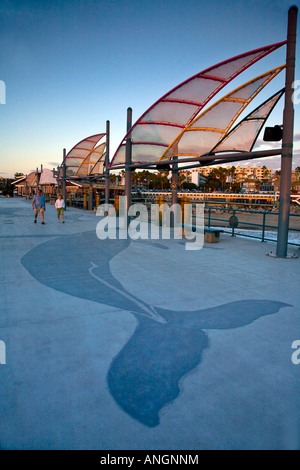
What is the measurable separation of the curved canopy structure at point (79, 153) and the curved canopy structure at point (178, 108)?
36.4ft

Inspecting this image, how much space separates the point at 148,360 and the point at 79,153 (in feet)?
87.7

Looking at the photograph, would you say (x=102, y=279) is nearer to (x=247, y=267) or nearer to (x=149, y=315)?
(x=149, y=315)

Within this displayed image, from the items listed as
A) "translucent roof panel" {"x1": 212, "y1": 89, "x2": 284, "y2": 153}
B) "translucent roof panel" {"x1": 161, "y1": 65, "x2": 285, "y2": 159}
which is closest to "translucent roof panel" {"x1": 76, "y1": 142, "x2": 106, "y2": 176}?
"translucent roof panel" {"x1": 161, "y1": 65, "x2": 285, "y2": 159}

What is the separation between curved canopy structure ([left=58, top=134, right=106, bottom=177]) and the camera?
86.4 feet

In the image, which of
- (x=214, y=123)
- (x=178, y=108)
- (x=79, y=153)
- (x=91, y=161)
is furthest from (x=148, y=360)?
(x=79, y=153)

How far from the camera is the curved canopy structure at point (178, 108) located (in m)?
11.7

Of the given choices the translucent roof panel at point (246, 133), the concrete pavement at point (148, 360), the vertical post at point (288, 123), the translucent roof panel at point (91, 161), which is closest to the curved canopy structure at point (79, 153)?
the translucent roof panel at point (91, 161)

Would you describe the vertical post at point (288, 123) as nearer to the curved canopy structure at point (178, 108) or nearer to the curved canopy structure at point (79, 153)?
the curved canopy structure at point (178, 108)

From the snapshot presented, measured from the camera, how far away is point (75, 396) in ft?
9.27

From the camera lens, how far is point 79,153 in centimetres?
2780

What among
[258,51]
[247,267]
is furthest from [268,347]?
[258,51]

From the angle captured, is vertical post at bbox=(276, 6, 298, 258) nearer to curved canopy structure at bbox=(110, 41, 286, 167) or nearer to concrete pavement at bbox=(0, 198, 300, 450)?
curved canopy structure at bbox=(110, 41, 286, 167)

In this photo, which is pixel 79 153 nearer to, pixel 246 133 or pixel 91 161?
pixel 91 161
